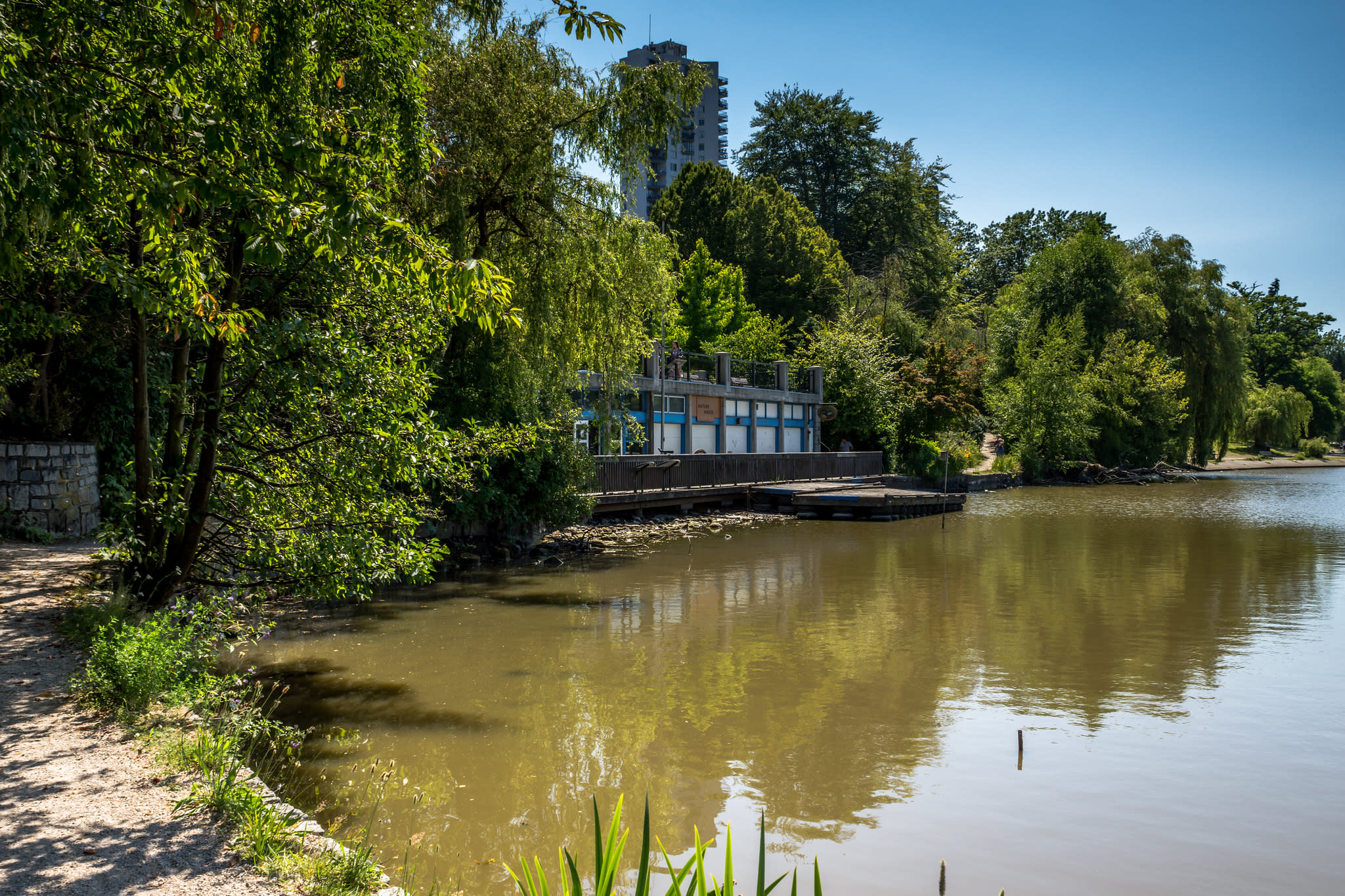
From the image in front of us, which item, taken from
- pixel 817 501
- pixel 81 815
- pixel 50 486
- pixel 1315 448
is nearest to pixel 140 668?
pixel 81 815

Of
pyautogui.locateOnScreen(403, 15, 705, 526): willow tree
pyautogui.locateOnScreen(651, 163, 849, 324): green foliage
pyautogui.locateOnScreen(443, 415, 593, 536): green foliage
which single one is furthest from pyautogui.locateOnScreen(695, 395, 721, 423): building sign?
pyautogui.locateOnScreen(651, 163, 849, 324): green foliage

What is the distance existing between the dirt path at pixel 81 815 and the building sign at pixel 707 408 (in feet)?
79.2

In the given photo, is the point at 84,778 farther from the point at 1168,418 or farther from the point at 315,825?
the point at 1168,418

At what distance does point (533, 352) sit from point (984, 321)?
62.9 meters

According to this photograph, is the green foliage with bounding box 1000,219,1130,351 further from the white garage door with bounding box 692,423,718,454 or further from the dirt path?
the dirt path

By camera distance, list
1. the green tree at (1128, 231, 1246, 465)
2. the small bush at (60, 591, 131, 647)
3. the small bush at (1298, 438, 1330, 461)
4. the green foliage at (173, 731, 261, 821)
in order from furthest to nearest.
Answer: the small bush at (1298, 438, 1330, 461)
the green tree at (1128, 231, 1246, 465)
the small bush at (60, 591, 131, 647)
the green foliage at (173, 731, 261, 821)

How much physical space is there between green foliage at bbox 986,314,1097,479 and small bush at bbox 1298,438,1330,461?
40.8 m

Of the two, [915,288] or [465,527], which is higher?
[915,288]

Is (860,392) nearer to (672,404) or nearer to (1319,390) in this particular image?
(672,404)

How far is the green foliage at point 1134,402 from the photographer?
46094mm

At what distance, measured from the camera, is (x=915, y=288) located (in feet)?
189

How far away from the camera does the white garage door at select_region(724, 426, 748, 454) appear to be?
103 ft

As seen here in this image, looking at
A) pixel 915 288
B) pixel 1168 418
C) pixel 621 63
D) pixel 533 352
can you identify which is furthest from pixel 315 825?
pixel 915 288

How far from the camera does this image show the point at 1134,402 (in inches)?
1807
